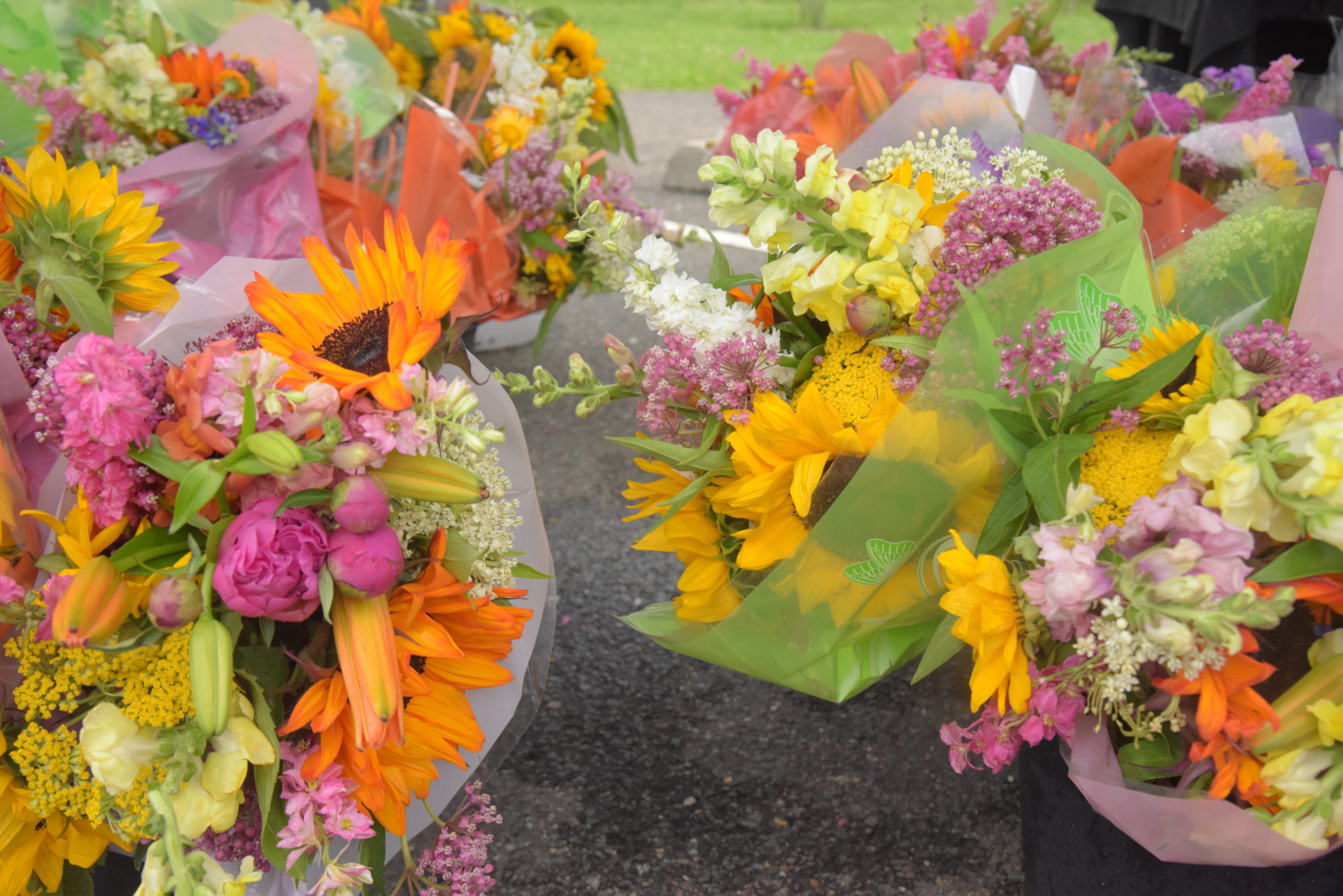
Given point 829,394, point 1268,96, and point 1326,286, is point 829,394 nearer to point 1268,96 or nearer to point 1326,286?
point 1326,286

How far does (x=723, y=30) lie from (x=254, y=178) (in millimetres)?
9782

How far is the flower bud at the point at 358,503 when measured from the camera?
2.48 ft

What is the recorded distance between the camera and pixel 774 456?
967 millimetres

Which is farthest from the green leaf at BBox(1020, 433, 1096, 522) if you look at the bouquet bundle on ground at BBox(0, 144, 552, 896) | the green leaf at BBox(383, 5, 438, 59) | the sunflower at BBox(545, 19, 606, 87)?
the green leaf at BBox(383, 5, 438, 59)

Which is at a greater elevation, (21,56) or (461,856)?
(21,56)

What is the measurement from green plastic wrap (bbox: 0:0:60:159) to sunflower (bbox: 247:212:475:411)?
107cm

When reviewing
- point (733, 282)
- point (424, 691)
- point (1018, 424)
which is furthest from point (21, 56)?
point (1018, 424)

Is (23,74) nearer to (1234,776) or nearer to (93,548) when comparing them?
(93,548)

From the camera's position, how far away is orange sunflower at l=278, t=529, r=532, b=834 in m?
0.87

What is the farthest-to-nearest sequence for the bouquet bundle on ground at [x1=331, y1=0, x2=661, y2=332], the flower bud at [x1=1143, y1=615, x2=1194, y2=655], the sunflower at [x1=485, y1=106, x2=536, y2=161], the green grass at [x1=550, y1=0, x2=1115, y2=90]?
the green grass at [x1=550, y1=0, x2=1115, y2=90]
the sunflower at [x1=485, y1=106, x2=536, y2=161]
the bouquet bundle on ground at [x1=331, y1=0, x2=661, y2=332]
the flower bud at [x1=1143, y1=615, x2=1194, y2=655]

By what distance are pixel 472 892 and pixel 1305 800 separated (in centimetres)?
87

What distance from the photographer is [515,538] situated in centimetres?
112

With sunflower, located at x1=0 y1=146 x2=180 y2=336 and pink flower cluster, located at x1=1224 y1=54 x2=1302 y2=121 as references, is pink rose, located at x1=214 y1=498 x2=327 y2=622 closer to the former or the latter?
sunflower, located at x1=0 y1=146 x2=180 y2=336

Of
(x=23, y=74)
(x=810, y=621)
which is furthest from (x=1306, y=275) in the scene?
(x=23, y=74)
